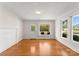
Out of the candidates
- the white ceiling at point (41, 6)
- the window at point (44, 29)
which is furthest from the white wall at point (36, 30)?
the white ceiling at point (41, 6)

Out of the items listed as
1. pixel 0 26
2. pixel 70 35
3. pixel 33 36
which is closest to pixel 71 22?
pixel 70 35

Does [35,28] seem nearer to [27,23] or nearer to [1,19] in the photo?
[27,23]

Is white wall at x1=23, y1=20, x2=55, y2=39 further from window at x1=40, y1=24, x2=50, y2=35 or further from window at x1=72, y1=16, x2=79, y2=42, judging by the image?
window at x1=72, y1=16, x2=79, y2=42

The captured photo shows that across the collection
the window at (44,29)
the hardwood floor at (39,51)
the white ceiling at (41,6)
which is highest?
the white ceiling at (41,6)

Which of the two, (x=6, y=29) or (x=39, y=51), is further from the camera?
(x=6, y=29)

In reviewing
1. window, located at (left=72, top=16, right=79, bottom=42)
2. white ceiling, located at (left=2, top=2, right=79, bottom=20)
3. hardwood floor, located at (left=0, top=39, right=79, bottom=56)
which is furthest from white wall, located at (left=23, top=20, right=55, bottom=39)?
window, located at (left=72, top=16, right=79, bottom=42)

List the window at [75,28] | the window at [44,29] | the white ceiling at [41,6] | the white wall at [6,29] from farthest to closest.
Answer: the window at [44,29] < the window at [75,28] < the white wall at [6,29] < the white ceiling at [41,6]

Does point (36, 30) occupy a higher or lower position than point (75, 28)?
lower

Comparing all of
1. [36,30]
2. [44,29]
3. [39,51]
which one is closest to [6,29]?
[39,51]

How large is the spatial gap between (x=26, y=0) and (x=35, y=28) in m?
9.17

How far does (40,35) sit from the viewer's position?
12.5 m

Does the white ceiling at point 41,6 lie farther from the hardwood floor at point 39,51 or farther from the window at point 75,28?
the hardwood floor at point 39,51

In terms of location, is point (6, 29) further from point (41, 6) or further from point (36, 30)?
point (36, 30)

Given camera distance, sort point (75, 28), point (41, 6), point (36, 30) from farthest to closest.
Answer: point (36, 30)
point (75, 28)
point (41, 6)
